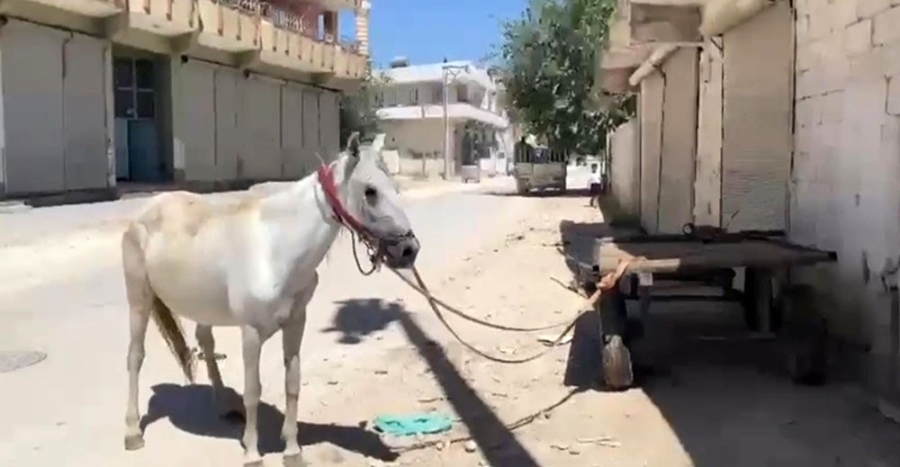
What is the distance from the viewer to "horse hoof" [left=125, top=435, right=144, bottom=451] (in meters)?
5.14

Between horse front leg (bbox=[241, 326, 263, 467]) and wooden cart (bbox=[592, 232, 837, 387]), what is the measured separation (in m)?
2.43

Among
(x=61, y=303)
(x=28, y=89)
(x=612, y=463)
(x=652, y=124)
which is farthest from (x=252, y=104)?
(x=612, y=463)

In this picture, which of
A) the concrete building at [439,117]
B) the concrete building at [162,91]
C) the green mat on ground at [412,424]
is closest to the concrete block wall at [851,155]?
the green mat on ground at [412,424]

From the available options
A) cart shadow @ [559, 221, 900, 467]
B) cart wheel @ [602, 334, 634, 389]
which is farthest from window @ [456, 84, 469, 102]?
cart wheel @ [602, 334, 634, 389]

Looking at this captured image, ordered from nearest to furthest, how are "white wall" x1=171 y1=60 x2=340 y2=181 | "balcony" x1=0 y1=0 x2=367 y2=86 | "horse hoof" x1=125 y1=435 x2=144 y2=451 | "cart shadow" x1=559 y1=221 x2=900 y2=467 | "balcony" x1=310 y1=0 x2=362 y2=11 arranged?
"cart shadow" x1=559 y1=221 x2=900 y2=467, "horse hoof" x1=125 y1=435 x2=144 y2=451, "balcony" x1=0 y1=0 x2=367 y2=86, "white wall" x1=171 y1=60 x2=340 y2=181, "balcony" x1=310 y1=0 x2=362 y2=11

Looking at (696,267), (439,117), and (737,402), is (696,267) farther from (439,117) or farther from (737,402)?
(439,117)

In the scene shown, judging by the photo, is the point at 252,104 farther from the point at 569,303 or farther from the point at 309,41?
the point at 569,303

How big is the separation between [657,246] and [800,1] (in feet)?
7.24

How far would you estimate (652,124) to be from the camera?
15.8 m

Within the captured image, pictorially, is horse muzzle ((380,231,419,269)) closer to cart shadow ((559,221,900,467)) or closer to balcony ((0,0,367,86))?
cart shadow ((559,221,900,467))

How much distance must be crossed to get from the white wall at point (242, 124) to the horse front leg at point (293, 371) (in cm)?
2190

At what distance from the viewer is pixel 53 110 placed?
2236 centimetres

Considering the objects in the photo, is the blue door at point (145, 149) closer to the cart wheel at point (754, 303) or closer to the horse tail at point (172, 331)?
the horse tail at point (172, 331)

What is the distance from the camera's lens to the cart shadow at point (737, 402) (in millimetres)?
4918
